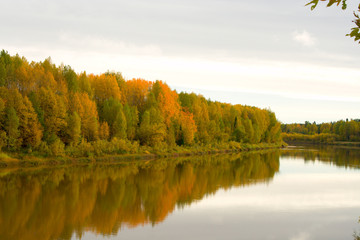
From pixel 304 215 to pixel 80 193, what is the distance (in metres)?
13.8

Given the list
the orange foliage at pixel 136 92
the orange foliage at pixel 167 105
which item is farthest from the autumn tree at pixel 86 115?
the orange foliage at pixel 167 105

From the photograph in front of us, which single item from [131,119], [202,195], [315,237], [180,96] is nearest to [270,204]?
[202,195]

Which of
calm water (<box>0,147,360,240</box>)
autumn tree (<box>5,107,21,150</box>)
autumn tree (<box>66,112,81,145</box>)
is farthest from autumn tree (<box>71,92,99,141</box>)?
calm water (<box>0,147,360,240</box>)

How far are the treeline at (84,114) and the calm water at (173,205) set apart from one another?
18.5 feet

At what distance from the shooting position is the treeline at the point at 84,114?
3522 centimetres

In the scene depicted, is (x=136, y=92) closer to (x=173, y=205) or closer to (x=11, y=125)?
(x=11, y=125)

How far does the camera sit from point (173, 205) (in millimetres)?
20609

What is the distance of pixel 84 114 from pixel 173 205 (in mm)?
24529

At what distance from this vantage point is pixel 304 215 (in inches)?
738

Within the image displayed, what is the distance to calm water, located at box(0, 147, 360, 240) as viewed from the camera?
15289 millimetres

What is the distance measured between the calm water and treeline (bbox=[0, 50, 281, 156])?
5630 millimetres

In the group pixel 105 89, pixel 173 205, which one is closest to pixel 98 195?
pixel 173 205

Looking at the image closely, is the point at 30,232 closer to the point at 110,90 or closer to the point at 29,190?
the point at 29,190

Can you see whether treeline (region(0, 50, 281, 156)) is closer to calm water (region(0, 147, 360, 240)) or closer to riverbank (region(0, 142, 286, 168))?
riverbank (region(0, 142, 286, 168))
